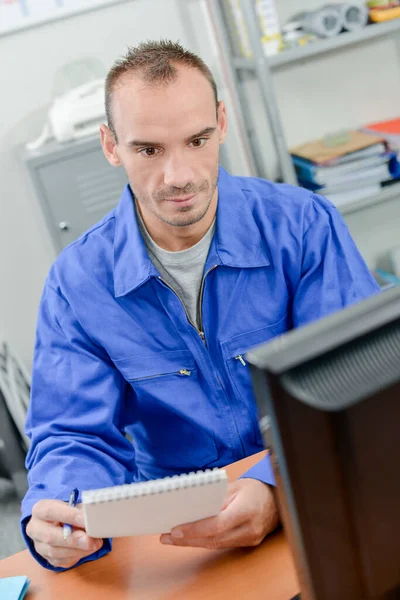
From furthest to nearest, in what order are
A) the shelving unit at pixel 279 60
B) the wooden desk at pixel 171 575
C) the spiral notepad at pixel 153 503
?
the shelving unit at pixel 279 60 → the wooden desk at pixel 171 575 → the spiral notepad at pixel 153 503

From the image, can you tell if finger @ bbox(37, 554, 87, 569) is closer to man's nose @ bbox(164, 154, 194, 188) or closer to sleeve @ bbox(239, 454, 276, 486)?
sleeve @ bbox(239, 454, 276, 486)

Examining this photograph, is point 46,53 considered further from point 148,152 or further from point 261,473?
point 261,473

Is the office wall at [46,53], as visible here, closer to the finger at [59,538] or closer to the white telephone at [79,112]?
the white telephone at [79,112]

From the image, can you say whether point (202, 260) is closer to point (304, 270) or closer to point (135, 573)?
point (304, 270)

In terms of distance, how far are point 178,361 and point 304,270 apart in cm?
30

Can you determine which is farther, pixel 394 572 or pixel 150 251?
pixel 150 251

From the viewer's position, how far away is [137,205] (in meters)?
1.51

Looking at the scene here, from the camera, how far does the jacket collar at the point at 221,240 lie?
4.44 ft

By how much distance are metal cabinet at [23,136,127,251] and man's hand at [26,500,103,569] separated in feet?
5.07

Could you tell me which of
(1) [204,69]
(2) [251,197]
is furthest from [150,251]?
(1) [204,69]

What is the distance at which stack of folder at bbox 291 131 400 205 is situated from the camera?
Result: 2.47m

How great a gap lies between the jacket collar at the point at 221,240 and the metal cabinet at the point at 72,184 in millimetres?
1026

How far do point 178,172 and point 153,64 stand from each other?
217mm

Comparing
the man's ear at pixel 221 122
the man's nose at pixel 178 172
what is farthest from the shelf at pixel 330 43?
the man's nose at pixel 178 172
